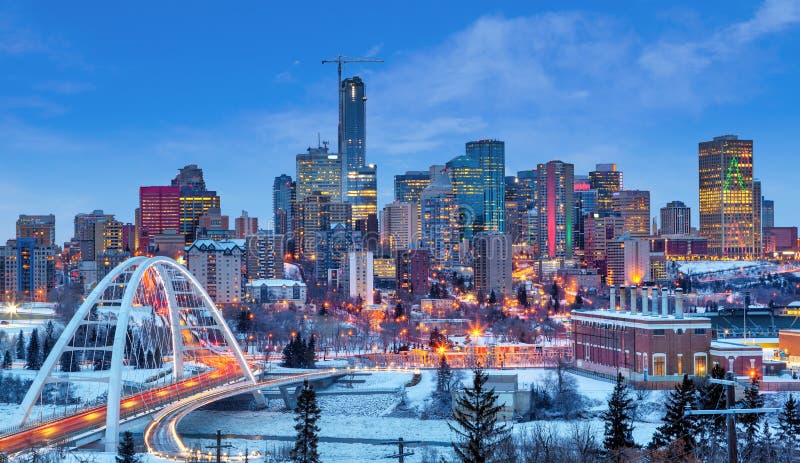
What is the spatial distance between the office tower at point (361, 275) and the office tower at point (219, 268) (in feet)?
50.7

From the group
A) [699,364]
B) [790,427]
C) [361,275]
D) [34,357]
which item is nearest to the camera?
[790,427]

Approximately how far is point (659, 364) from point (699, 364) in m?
2.38

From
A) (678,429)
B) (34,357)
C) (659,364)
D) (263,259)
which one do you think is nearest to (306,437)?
(678,429)

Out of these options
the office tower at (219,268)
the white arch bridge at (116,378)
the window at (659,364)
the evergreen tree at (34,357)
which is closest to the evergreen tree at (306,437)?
the white arch bridge at (116,378)

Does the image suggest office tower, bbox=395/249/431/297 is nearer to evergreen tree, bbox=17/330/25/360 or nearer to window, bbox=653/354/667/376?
evergreen tree, bbox=17/330/25/360

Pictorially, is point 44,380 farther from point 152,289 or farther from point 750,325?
point 750,325

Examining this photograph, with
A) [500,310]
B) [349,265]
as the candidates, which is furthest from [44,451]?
[349,265]

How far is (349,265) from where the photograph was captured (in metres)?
162

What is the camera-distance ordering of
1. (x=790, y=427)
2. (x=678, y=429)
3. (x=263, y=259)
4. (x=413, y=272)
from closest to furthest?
(x=678, y=429) < (x=790, y=427) < (x=413, y=272) < (x=263, y=259)

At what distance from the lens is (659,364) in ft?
221

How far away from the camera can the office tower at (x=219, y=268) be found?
488 ft

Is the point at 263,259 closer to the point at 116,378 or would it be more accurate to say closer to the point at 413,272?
the point at 413,272

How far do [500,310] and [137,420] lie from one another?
8707cm

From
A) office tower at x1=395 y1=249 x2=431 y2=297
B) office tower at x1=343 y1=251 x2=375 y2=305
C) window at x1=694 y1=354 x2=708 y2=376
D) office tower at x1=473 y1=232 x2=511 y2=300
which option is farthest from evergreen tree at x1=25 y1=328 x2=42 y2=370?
office tower at x1=473 y1=232 x2=511 y2=300
